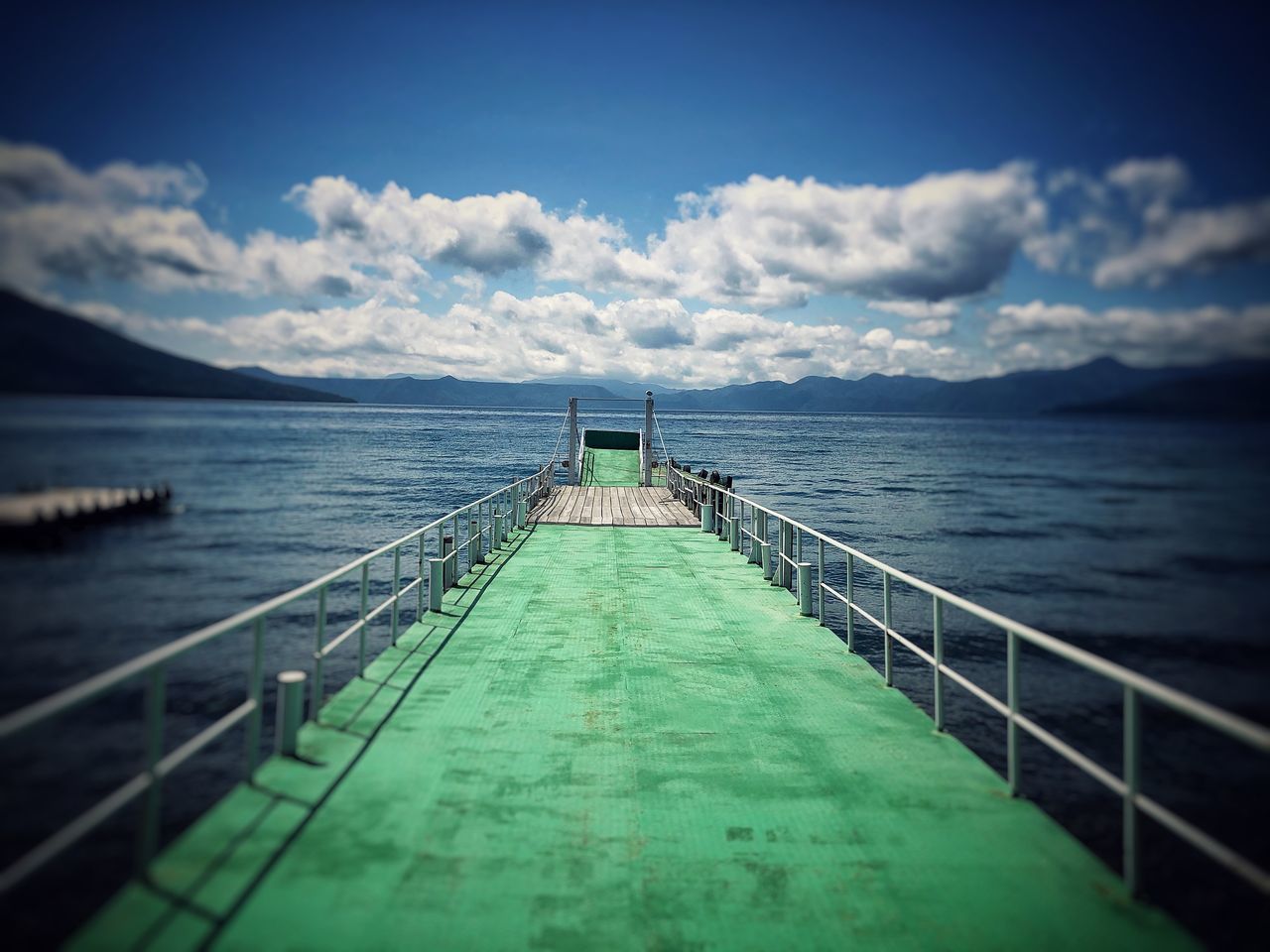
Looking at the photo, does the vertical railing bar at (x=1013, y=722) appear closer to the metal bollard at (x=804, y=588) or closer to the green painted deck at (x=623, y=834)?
the green painted deck at (x=623, y=834)

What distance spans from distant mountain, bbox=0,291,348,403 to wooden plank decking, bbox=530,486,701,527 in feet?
48.1

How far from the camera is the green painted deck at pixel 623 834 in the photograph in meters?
3.43

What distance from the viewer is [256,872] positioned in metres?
3.71

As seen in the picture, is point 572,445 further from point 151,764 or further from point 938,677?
point 151,764

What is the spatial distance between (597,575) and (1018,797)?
823cm

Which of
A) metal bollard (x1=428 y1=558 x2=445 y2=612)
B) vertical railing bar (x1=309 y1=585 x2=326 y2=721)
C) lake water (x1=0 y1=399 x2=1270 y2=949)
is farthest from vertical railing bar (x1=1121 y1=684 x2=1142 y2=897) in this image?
metal bollard (x1=428 y1=558 x2=445 y2=612)

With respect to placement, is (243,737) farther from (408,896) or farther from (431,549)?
(431,549)

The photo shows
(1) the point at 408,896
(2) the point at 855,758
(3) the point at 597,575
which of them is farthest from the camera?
(3) the point at 597,575

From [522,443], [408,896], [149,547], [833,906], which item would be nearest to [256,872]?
[408,896]

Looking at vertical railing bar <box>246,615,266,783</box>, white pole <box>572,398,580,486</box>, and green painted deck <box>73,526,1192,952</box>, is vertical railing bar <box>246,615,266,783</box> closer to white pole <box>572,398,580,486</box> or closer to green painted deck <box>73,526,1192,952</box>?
green painted deck <box>73,526,1192,952</box>

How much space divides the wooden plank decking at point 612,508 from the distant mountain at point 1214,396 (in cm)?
1571

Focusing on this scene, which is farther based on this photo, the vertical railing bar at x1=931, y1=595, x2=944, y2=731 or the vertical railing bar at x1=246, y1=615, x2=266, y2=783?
the vertical railing bar at x1=931, y1=595, x2=944, y2=731

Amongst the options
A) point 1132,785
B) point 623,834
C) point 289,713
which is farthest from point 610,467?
point 1132,785

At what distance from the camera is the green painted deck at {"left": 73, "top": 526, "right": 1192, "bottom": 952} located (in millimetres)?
3430
